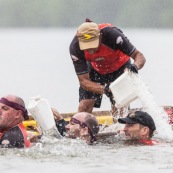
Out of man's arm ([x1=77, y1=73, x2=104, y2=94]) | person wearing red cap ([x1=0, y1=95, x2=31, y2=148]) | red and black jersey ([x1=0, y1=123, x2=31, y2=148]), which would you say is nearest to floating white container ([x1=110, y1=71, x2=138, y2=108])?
man's arm ([x1=77, y1=73, x2=104, y2=94])

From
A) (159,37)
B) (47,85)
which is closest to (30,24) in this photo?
(159,37)

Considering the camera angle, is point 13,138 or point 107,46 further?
point 107,46

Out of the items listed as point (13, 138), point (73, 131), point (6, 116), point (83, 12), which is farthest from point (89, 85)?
point (83, 12)

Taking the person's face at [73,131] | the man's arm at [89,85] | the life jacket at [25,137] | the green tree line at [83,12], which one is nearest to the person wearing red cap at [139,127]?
the person's face at [73,131]

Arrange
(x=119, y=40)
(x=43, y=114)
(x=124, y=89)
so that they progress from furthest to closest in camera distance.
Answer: (x=119, y=40) < (x=124, y=89) < (x=43, y=114)

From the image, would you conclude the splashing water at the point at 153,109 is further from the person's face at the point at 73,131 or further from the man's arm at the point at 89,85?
the person's face at the point at 73,131

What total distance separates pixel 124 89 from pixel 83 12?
167 feet

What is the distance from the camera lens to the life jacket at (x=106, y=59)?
35.0 ft

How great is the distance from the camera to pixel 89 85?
1085cm

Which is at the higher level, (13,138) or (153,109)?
(13,138)

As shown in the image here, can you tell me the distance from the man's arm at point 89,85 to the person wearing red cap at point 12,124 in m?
2.14

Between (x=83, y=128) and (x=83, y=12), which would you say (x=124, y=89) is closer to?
(x=83, y=128)

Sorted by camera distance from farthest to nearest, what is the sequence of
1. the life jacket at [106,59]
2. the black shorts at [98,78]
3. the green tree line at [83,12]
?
the green tree line at [83,12]
the black shorts at [98,78]
the life jacket at [106,59]

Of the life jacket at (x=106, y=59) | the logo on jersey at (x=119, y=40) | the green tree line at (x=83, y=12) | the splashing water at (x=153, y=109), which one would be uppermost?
the logo on jersey at (x=119, y=40)
